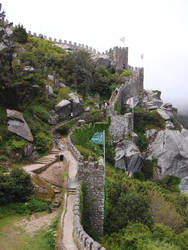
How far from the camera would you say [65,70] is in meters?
43.9

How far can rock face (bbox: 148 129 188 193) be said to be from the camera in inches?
1273

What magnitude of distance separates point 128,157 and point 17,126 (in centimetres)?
1480

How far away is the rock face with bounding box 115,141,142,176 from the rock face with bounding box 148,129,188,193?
3.31 metres

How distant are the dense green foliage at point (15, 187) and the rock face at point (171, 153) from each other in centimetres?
2246

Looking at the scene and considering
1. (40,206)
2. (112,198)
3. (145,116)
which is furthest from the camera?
(145,116)

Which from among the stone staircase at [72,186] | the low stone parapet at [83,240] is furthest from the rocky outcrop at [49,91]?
the low stone parapet at [83,240]

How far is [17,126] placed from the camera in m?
22.2

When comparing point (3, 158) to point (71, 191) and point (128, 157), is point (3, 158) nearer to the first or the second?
point (71, 191)

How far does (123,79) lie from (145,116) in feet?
49.7

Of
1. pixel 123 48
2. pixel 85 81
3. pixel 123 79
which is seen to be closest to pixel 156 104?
pixel 123 79

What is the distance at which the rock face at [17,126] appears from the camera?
2178cm

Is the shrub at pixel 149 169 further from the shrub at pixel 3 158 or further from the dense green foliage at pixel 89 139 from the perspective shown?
the shrub at pixel 3 158

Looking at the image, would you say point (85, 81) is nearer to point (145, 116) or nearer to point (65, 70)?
point (65, 70)

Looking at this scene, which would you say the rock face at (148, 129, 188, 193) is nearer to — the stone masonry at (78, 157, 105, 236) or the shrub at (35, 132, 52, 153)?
the shrub at (35, 132, 52, 153)
